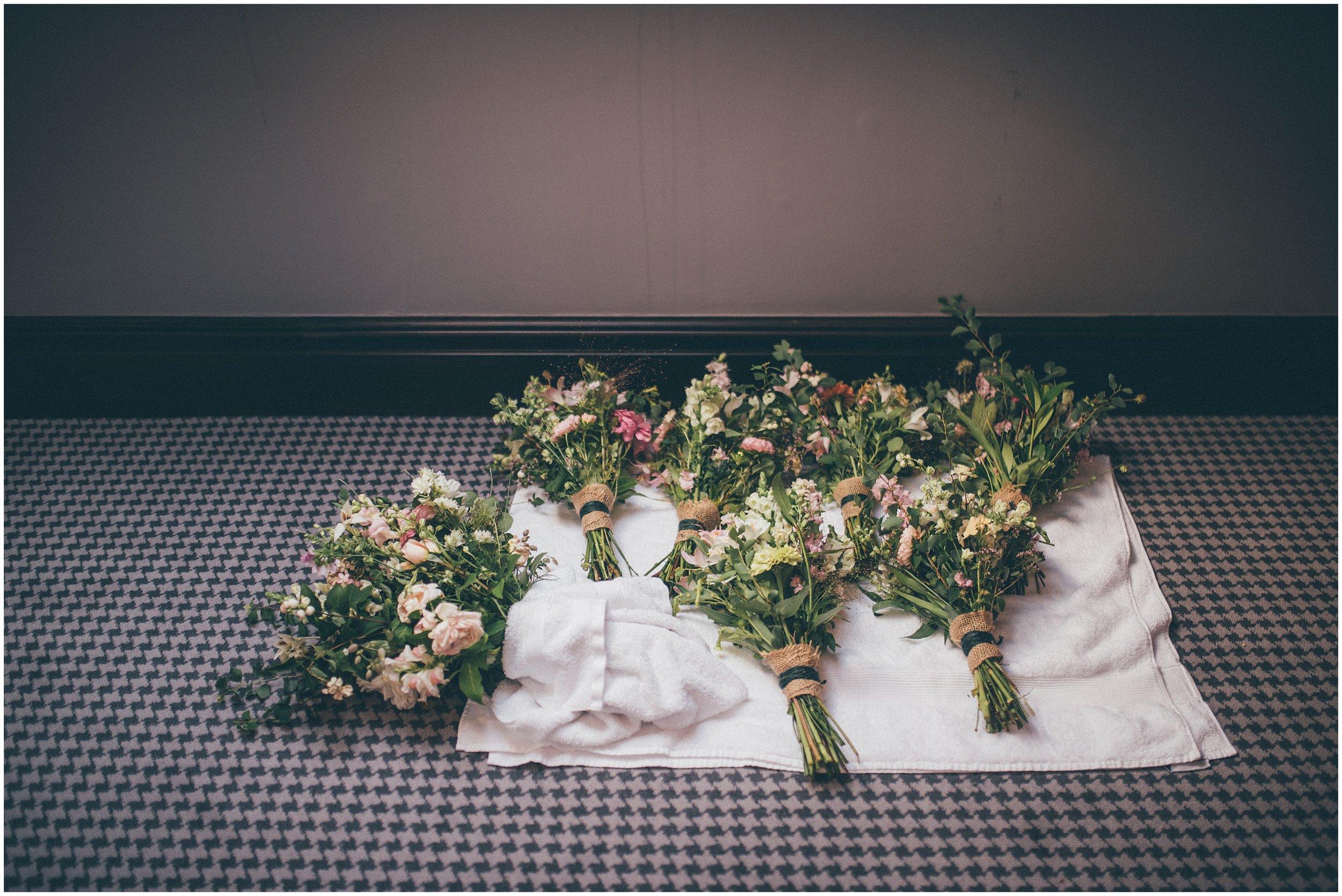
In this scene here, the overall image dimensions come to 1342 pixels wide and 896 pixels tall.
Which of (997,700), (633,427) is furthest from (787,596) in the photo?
(633,427)

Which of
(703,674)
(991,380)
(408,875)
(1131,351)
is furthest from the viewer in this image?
(1131,351)

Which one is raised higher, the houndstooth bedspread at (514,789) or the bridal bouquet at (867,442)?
the bridal bouquet at (867,442)

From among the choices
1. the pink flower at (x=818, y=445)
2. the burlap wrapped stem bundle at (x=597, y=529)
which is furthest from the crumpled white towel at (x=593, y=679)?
the pink flower at (x=818, y=445)

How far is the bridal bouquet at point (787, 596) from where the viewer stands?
3.82 feet

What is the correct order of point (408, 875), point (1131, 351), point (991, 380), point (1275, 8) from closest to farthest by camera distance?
point (408, 875), point (1275, 8), point (991, 380), point (1131, 351)

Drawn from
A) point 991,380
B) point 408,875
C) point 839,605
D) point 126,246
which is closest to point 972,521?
point 839,605

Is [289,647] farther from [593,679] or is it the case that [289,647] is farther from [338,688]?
[593,679]

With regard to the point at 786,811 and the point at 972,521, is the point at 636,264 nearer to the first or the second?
the point at 972,521

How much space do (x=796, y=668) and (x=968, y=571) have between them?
29cm

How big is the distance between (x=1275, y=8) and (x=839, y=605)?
3.78ft

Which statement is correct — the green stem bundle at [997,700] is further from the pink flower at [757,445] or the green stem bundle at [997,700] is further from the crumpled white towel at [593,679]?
the pink flower at [757,445]

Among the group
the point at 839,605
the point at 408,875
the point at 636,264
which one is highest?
the point at 636,264

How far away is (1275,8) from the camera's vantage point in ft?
4.35

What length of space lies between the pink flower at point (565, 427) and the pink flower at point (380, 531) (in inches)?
12.2
